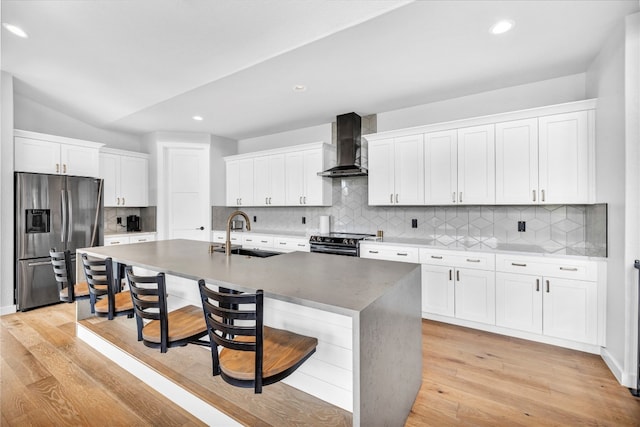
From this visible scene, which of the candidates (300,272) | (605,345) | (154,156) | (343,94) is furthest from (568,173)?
(154,156)

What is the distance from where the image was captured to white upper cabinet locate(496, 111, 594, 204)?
2748 millimetres

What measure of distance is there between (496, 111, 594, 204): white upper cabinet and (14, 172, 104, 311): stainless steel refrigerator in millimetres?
5615

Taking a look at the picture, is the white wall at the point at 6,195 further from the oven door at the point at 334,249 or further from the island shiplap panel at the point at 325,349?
the island shiplap panel at the point at 325,349

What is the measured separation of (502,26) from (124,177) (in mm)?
5852

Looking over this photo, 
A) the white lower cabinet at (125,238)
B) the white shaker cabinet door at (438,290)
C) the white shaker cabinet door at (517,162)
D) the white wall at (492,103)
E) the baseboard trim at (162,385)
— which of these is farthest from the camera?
the white lower cabinet at (125,238)

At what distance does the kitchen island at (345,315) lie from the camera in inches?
49.3

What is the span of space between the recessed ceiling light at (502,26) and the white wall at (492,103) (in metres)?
1.34

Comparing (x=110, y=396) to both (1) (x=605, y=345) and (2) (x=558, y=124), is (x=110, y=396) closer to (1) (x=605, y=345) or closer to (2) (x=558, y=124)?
(1) (x=605, y=345)

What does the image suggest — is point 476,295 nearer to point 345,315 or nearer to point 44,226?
point 345,315

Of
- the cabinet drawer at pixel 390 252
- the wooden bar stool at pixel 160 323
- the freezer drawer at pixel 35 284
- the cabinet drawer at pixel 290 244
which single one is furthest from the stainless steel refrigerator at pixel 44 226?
the cabinet drawer at pixel 390 252

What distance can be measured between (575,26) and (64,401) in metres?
4.66

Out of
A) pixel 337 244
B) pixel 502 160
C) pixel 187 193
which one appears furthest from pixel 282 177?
pixel 502 160

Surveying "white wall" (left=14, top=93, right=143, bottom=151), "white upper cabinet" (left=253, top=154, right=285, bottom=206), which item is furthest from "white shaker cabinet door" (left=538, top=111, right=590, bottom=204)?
"white wall" (left=14, top=93, right=143, bottom=151)

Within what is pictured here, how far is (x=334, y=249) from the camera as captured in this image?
398 cm
